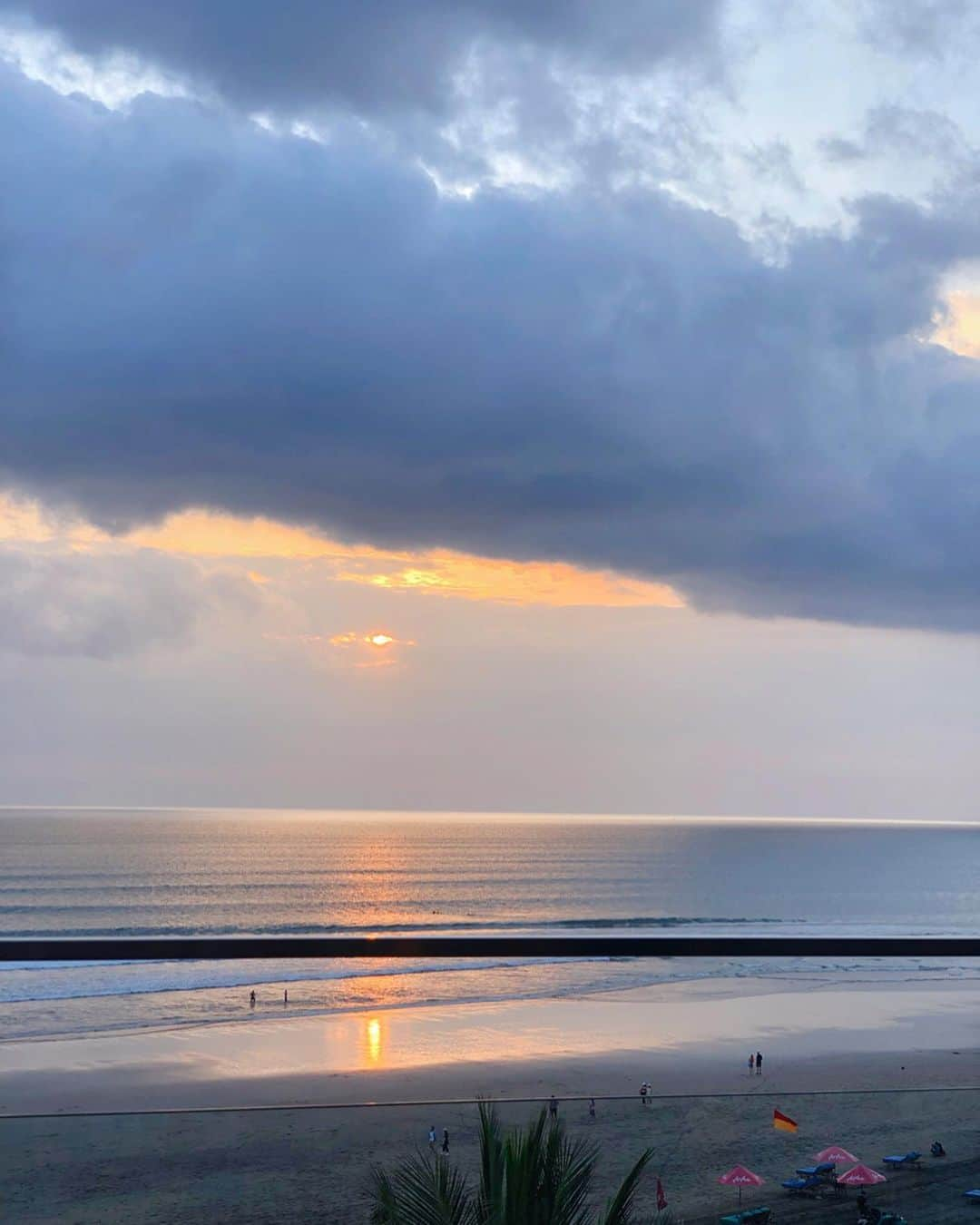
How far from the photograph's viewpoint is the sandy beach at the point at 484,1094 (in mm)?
16844

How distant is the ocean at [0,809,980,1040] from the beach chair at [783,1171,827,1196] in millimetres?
21833

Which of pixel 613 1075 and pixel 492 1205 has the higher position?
pixel 492 1205

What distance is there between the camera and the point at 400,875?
11375cm

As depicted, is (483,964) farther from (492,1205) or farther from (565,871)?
(565,871)

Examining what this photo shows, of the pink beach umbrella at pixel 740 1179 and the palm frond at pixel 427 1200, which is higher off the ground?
the palm frond at pixel 427 1200

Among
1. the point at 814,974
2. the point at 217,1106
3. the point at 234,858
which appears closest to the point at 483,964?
the point at 814,974

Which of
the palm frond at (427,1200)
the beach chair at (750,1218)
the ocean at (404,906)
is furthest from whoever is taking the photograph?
the ocean at (404,906)

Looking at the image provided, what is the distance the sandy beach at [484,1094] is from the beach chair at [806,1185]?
12.6 inches

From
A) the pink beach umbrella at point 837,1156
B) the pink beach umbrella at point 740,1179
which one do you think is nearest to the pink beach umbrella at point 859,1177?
the pink beach umbrella at point 837,1156

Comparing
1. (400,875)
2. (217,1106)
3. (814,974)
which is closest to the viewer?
(217,1106)

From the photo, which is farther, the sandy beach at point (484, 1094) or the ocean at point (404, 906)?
the ocean at point (404, 906)

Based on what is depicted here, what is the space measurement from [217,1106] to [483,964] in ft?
89.8

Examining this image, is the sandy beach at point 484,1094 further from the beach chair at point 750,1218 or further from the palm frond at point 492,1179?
the palm frond at point 492,1179

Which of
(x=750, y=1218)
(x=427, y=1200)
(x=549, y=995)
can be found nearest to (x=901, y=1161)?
(x=750, y=1218)
